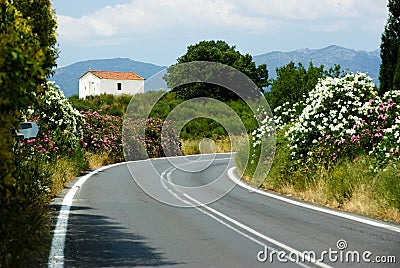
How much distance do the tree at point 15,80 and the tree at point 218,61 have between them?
207ft

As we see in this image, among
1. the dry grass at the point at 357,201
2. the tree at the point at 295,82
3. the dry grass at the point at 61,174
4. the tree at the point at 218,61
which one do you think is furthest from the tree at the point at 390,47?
the tree at the point at 218,61

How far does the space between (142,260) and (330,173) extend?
29.7 ft

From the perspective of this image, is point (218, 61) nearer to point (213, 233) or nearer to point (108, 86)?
point (108, 86)

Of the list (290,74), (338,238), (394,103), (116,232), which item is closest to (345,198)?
(394,103)

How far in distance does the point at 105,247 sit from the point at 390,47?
54.1 ft

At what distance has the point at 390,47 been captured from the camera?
24.3 metres

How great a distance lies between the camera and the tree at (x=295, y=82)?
91.1 feet

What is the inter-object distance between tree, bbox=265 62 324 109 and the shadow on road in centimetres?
1550

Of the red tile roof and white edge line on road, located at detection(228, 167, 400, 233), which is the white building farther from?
white edge line on road, located at detection(228, 167, 400, 233)

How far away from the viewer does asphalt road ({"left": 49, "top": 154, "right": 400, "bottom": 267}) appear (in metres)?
9.66

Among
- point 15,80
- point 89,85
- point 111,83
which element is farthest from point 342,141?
point 89,85

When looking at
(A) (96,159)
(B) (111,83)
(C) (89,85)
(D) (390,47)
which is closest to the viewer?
(D) (390,47)

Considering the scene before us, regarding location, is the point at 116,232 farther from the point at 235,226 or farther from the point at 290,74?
the point at 290,74

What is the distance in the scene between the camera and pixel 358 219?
13.5 m
